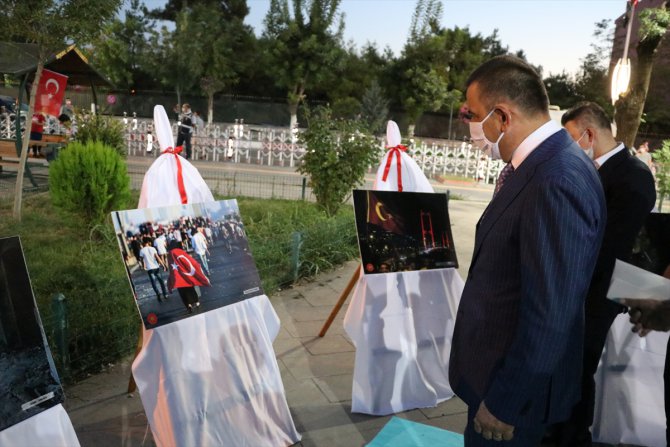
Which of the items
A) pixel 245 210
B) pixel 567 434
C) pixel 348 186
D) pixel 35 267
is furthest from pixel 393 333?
A: pixel 245 210

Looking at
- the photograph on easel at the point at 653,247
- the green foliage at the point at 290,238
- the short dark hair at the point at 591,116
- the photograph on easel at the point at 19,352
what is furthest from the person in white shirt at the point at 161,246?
the green foliage at the point at 290,238

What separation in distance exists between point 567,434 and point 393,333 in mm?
1196

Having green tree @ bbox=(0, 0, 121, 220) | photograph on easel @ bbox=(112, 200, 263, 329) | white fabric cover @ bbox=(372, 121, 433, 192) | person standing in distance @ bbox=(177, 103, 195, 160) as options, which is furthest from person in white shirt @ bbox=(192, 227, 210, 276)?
person standing in distance @ bbox=(177, 103, 195, 160)

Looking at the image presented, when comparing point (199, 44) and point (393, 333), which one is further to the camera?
point (199, 44)

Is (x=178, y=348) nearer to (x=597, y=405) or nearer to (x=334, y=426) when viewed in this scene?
(x=334, y=426)

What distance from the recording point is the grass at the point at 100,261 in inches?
144

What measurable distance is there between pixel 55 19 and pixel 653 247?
7.03 meters

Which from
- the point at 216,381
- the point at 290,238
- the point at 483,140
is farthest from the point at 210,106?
the point at 483,140

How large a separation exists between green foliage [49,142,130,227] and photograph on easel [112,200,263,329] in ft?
13.3

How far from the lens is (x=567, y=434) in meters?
2.79

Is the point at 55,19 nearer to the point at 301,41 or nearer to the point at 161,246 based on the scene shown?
the point at 161,246

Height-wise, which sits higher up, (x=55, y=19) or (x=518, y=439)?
(x=55, y=19)

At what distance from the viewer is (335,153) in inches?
313

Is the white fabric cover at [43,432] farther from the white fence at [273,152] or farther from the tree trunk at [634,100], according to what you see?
the white fence at [273,152]
